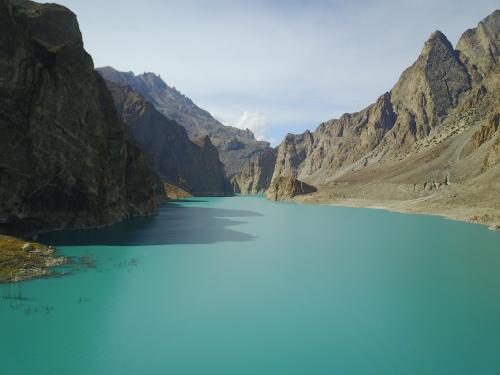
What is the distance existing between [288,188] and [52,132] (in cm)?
13383

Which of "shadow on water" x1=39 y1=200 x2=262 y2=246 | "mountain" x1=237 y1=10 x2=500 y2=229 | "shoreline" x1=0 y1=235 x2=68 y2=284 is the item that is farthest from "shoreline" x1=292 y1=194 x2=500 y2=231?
"shoreline" x1=0 y1=235 x2=68 y2=284

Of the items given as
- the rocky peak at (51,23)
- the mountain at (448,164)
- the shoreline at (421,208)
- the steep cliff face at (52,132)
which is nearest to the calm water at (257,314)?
the steep cliff face at (52,132)

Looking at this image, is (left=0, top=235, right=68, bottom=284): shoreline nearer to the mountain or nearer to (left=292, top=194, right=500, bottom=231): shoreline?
(left=292, top=194, right=500, bottom=231): shoreline

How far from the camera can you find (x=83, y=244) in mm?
41875

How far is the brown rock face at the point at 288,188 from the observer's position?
172500mm

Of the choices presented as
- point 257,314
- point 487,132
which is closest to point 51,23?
point 257,314

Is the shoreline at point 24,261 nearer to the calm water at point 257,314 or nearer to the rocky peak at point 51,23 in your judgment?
the calm water at point 257,314

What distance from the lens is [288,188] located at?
17650cm

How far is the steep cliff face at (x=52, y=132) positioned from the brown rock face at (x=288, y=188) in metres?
109

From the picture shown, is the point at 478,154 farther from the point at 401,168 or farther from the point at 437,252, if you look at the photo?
the point at 437,252

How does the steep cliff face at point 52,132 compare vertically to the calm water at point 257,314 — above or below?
above

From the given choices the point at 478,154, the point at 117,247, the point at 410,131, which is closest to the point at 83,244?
the point at 117,247

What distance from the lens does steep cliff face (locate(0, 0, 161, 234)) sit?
42625 millimetres

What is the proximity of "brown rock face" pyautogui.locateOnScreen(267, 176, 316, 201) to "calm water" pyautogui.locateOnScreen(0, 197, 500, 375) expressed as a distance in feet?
430
